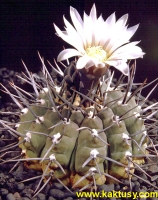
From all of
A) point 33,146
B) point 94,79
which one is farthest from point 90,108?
point 33,146

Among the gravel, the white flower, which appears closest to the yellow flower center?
the white flower

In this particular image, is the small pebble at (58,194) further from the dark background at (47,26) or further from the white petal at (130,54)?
the dark background at (47,26)

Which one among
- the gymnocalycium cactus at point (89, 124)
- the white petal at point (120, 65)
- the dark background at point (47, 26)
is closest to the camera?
the white petal at point (120, 65)

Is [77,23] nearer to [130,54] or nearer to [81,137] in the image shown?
[130,54]

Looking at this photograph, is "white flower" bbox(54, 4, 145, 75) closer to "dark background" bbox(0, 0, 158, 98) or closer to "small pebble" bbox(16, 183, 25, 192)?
"small pebble" bbox(16, 183, 25, 192)

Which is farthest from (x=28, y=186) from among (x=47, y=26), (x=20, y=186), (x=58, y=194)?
(x=47, y=26)

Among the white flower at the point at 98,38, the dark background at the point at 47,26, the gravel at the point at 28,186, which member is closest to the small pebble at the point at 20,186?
the gravel at the point at 28,186

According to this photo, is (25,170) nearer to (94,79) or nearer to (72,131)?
(72,131)
